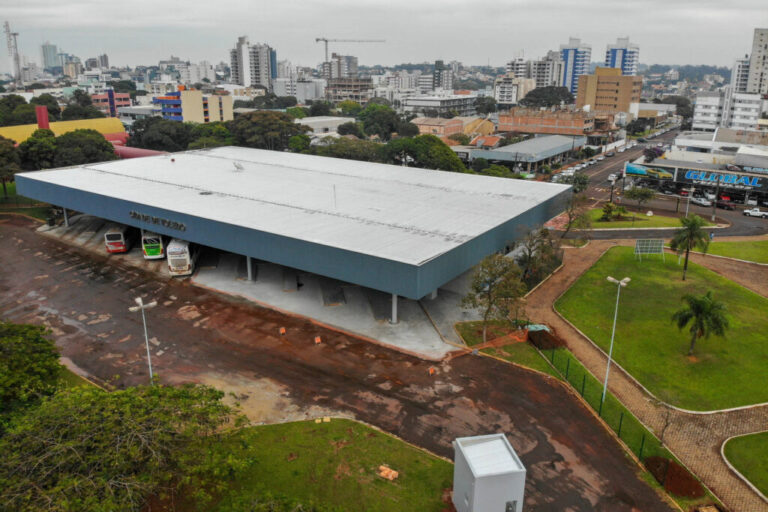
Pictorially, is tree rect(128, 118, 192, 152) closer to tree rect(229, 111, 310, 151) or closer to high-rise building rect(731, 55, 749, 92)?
tree rect(229, 111, 310, 151)

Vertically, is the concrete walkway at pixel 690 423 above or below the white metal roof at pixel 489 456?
below

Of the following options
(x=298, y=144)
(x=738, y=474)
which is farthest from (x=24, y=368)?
(x=298, y=144)

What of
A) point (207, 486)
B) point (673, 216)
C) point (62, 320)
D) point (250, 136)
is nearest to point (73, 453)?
point (207, 486)

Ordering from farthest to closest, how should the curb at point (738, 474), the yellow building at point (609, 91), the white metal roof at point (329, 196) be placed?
the yellow building at point (609, 91) → the white metal roof at point (329, 196) → the curb at point (738, 474)

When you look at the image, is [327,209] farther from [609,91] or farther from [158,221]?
[609,91]

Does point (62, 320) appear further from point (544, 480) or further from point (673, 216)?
point (673, 216)

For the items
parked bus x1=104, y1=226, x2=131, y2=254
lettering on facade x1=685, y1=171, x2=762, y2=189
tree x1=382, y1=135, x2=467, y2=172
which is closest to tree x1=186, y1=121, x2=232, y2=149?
tree x1=382, y1=135, x2=467, y2=172

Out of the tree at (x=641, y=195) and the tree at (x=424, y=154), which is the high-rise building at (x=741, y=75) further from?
the tree at (x=641, y=195)

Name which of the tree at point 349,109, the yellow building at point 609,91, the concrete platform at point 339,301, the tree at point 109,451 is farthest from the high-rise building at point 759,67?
the tree at point 109,451
